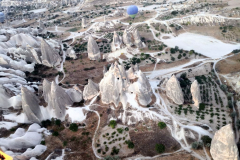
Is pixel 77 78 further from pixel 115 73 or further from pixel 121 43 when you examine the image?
pixel 121 43

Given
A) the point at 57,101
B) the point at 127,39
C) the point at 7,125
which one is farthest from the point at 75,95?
the point at 127,39

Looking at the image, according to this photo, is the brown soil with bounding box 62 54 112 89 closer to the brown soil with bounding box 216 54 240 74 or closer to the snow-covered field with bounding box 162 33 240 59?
the snow-covered field with bounding box 162 33 240 59

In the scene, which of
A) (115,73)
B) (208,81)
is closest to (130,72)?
(115,73)

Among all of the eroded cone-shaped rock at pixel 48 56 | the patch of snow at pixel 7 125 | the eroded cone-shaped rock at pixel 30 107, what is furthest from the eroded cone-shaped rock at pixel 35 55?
the patch of snow at pixel 7 125

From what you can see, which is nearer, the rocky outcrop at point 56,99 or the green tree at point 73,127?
the green tree at point 73,127

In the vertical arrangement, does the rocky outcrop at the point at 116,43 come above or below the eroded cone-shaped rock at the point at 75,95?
above

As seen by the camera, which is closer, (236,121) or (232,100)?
(236,121)

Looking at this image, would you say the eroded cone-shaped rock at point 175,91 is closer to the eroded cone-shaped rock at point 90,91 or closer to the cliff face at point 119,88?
the cliff face at point 119,88
